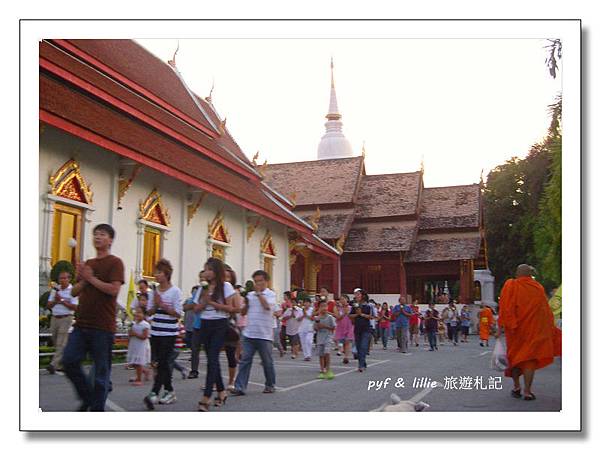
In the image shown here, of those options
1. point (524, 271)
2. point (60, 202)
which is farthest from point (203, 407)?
point (60, 202)

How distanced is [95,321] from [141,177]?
678cm

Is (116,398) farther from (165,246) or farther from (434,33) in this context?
(165,246)

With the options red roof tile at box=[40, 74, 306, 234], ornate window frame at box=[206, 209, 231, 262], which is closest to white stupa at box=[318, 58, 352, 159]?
red roof tile at box=[40, 74, 306, 234]

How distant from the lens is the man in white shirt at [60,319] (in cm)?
743

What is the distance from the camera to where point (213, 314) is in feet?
19.3

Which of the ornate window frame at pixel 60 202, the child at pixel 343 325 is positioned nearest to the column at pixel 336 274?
the child at pixel 343 325

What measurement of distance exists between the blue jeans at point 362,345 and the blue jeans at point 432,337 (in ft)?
9.03

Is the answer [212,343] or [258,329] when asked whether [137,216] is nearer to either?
[258,329]

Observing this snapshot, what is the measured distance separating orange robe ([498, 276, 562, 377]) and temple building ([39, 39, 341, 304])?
4287mm

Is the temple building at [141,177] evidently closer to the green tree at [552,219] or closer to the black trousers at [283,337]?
the black trousers at [283,337]

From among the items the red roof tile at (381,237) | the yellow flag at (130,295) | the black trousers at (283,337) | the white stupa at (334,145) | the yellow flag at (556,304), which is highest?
the white stupa at (334,145)
